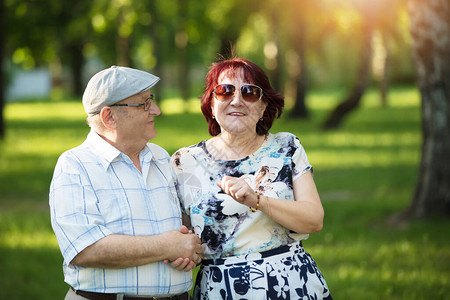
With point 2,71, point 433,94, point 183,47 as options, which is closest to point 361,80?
point 2,71

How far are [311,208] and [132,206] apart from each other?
92 cm

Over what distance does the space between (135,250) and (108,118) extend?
0.70 m

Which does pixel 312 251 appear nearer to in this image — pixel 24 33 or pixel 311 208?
pixel 311 208

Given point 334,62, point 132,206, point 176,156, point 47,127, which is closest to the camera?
point 132,206

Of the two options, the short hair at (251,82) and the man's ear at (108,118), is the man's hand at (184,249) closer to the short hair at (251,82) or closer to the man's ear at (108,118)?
the man's ear at (108,118)

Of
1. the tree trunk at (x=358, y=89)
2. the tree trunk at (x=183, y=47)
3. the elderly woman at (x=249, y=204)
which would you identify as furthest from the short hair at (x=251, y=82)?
the tree trunk at (x=183, y=47)

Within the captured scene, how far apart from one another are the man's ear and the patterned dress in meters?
0.51

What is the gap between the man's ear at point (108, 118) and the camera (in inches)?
A: 122

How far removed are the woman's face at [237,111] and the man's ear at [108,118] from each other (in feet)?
1.94

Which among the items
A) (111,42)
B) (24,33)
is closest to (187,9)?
(24,33)

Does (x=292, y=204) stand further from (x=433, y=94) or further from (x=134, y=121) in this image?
(x=433, y=94)

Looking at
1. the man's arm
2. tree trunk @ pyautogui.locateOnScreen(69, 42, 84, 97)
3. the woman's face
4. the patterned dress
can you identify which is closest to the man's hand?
the man's arm

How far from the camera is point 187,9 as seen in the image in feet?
99.7

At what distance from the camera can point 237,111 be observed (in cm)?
334
